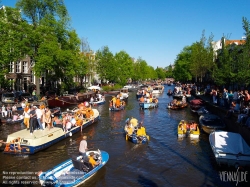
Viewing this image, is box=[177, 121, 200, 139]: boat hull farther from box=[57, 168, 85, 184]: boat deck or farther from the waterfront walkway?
box=[57, 168, 85, 184]: boat deck

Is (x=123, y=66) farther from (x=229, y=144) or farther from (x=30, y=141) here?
(x=229, y=144)

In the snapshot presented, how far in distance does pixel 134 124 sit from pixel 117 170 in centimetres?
784

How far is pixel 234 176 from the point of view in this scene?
48.0 feet

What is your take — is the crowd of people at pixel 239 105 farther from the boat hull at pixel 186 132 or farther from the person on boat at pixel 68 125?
the person on boat at pixel 68 125

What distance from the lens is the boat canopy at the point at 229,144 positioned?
15767 millimetres

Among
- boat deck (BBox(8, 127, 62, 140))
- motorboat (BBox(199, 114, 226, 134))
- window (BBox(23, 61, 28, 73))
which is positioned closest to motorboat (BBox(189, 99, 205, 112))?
motorboat (BBox(199, 114, 226, 134))

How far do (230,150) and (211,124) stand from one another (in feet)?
27.5

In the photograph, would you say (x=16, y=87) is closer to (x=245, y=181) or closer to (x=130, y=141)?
(x=130, y=141)

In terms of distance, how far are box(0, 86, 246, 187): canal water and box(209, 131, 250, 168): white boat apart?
2.79ft

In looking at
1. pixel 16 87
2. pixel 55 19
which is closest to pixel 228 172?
pixel 55 19

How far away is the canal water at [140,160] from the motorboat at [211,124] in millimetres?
685

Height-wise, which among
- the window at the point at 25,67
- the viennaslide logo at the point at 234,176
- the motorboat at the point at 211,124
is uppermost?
the window at the point at 25,67

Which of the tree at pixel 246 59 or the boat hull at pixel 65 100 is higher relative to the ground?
the tree at pixel 246 59

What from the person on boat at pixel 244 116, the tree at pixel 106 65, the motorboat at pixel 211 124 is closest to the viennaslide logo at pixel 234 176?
the person on boat at pixel 244 116
